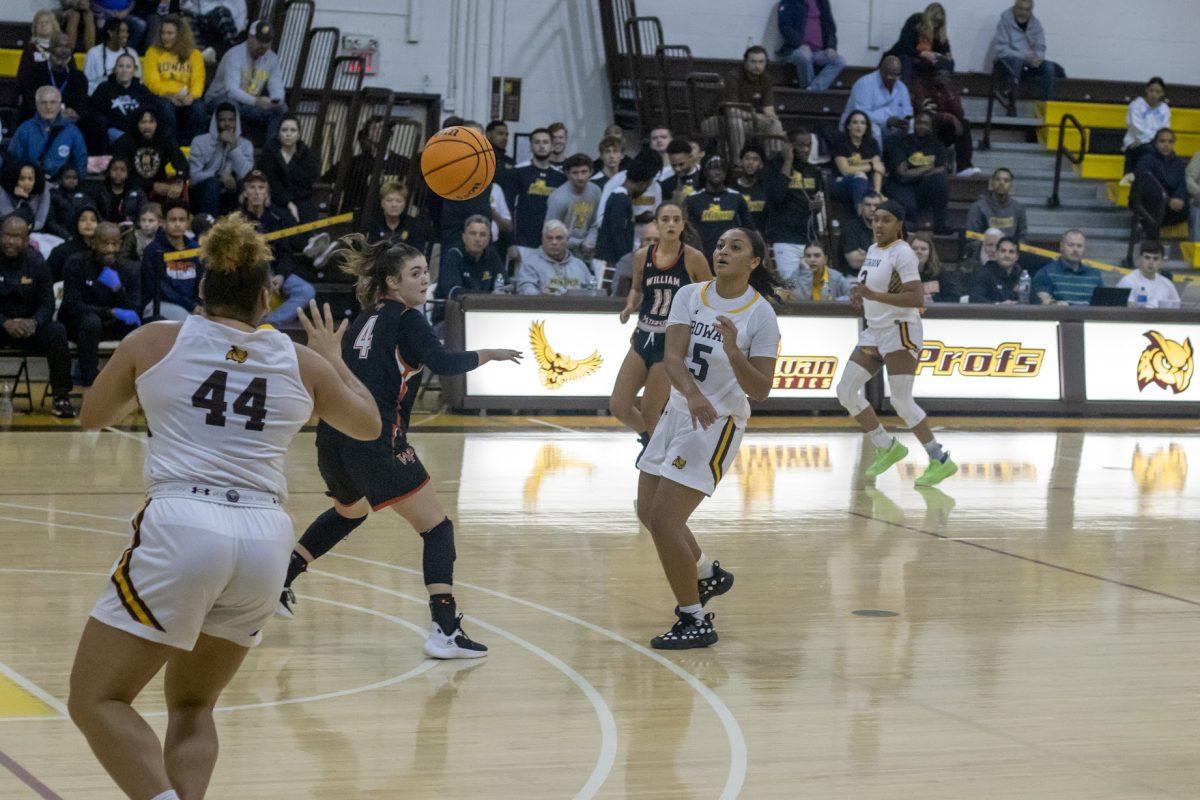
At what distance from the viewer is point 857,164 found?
18406 millimetres

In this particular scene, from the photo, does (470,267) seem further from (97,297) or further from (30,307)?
(30,307)

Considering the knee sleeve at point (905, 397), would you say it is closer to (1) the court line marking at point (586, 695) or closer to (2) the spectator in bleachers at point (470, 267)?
(2) the spectator in bleachers at point (470, 267)

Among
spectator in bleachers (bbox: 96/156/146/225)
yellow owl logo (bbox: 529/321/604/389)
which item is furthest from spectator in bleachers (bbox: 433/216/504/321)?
spectator in bleachers (bbox: 96/156/146/225)

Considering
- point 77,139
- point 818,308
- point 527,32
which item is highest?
point 527,32

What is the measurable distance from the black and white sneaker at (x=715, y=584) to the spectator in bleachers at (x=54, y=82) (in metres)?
11.3

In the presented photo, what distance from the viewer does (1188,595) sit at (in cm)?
784

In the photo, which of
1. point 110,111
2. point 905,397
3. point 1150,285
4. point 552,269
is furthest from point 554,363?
point 1150,285

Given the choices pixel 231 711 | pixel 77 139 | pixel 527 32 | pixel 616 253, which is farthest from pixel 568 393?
pixel 231 711

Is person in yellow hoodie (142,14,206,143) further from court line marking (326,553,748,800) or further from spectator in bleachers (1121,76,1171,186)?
spectator in bleachers (1121,76,1171,186)

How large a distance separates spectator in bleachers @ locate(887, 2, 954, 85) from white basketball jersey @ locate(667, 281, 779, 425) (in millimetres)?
14918

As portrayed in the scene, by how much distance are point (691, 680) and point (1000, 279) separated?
11.9 m

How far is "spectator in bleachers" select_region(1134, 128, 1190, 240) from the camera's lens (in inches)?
807

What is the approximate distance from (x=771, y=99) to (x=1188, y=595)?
1255cm

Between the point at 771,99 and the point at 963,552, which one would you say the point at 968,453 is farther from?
the point at 771,99
